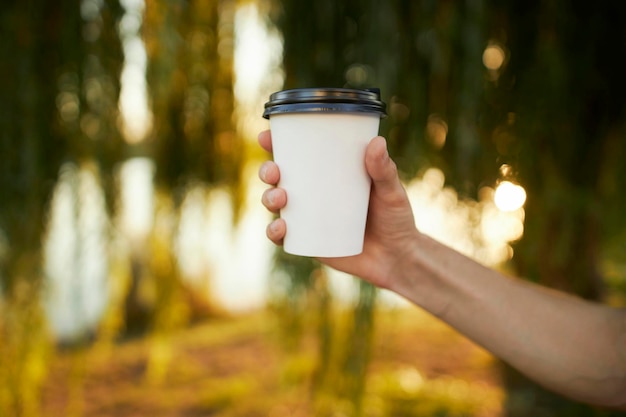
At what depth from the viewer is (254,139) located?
1.56 metres

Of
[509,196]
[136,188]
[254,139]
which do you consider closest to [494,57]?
[509,196]

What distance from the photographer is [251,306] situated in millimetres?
3756

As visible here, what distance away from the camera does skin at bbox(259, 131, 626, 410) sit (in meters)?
0.82

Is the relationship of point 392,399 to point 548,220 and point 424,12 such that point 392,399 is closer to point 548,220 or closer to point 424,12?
point 548,220

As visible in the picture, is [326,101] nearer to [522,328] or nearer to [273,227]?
[273,227]

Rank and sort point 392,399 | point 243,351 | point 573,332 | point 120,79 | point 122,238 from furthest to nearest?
point 243,351 < point 392,399 < point 122,238 < point 120,79 < point 573,332

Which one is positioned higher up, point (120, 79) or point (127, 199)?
point (120, 79)

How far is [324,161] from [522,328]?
470 millimetres

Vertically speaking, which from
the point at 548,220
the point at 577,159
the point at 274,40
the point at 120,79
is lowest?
the point at 548,220

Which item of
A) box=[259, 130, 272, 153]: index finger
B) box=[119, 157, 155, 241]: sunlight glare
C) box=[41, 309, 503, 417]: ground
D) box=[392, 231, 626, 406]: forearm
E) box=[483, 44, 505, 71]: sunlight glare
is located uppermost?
box=[483, 44, 505, 71]: sunlight glare

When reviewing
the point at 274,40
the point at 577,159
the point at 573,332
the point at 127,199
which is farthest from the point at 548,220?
the point at 127,199

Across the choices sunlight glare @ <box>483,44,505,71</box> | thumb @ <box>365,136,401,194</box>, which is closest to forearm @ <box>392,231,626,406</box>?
thumb @ <box>365,136,401,194</box>

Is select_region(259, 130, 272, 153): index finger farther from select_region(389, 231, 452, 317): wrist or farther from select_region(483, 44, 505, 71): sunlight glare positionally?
select_region(483, 44, 505, 71): sunlight glare

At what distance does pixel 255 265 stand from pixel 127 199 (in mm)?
1357
